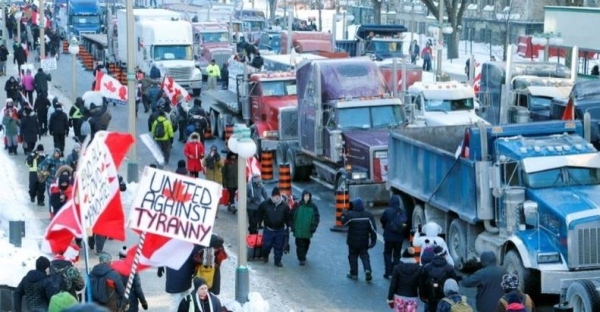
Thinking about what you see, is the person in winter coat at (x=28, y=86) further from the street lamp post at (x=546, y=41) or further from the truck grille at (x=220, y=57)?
the street lamp post at (x=546, y=41)

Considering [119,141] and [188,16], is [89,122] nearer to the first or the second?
[119,141]

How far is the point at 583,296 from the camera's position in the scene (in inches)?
687

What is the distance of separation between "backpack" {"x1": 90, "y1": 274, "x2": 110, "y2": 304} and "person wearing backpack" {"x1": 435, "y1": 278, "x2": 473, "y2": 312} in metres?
3.77

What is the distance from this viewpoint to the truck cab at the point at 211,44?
5341 centimetres

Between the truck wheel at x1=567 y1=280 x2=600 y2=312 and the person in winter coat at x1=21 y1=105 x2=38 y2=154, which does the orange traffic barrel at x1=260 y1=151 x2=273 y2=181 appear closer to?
the person in winter coat at x1=21 y1=105 x2=38 y2=154

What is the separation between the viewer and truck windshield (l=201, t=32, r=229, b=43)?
56.0 meters

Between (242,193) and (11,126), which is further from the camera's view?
(11,126)

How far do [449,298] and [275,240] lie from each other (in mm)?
6986

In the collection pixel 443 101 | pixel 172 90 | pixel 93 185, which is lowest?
pixel 172 90

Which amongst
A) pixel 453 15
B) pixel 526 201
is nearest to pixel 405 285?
pixel 526 201

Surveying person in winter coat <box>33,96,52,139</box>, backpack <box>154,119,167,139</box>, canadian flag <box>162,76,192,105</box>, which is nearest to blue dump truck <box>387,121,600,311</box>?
backpack <box>154,119,167,139</box>

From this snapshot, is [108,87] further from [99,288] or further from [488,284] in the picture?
[488,284]

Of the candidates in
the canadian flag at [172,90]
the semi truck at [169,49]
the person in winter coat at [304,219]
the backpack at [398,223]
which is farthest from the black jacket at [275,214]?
the semi truck at [169,49]

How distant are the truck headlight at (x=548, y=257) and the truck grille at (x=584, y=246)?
29 centimetres
